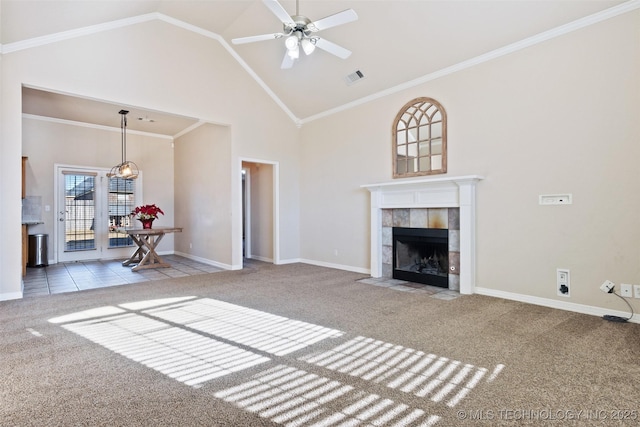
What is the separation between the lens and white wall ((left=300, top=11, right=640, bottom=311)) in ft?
10.7

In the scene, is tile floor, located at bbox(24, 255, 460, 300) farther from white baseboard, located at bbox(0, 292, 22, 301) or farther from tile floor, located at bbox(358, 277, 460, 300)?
white baseboard, located at bbox(0, 292, 22, 301)

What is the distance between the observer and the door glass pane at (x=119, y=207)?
802cm

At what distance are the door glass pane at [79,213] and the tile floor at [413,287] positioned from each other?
6528mm

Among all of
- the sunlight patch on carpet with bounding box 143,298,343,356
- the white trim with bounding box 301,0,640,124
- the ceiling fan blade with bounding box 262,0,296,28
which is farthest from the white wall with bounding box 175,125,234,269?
the ceiling fan blade with bounding box 262,0,296,28

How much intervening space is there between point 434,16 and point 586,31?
1570mm

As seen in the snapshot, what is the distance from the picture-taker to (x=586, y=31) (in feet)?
11.4

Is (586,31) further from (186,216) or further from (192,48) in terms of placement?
(186,216)

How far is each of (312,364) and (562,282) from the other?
3028 mm

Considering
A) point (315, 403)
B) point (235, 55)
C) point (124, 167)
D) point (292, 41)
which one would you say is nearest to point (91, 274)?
point (124, 167)

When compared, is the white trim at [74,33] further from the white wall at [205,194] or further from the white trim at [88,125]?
the white trim at [88,125]

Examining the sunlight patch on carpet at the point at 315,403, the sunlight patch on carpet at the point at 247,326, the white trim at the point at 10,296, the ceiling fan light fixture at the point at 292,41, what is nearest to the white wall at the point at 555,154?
the ceiling fan light fixture at the point at 292,41

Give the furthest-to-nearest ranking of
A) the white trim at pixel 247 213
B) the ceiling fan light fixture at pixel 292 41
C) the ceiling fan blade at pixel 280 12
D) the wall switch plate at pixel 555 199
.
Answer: the white trim at pixel 247 213 → the wall switch plate at pixel 555 199 → the ceiling fan light fixture at pixel 292 41 → the ceiling fan blade at pixel 280 12

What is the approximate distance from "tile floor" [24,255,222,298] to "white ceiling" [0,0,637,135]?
3090 mm

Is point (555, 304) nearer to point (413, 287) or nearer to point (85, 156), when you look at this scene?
point (413, 287)
